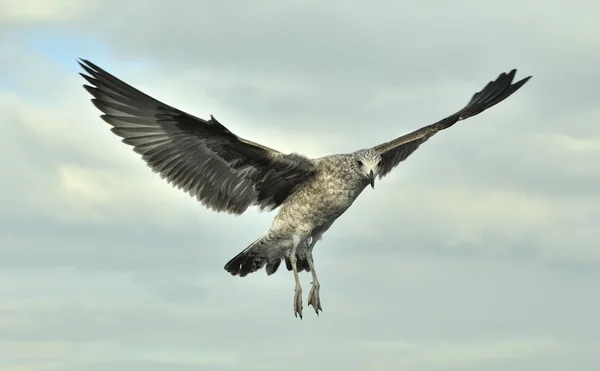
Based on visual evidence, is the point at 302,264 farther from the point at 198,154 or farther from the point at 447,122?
the point at 447,122

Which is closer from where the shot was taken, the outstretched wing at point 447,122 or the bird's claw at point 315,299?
the bird's claw at point 315,299

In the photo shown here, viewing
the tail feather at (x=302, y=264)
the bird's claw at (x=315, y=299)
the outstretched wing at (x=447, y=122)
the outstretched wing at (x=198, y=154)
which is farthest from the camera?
the outstretched wing at (x=447, y=122)

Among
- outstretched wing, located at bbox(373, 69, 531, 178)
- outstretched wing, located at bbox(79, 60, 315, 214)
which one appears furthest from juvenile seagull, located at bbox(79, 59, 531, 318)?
outstretched wing, located at bbox(373, 69, 531, 178)

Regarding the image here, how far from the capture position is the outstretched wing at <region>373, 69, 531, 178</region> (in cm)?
1656

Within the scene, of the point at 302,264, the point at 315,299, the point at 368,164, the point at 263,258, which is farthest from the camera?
the point at 263,258

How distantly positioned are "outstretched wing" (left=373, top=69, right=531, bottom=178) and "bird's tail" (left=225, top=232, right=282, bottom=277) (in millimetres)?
2224

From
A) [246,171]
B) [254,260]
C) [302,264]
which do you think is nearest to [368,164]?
[246,171]

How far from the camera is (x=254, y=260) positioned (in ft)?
52.2

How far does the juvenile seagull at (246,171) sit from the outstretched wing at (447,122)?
145cm

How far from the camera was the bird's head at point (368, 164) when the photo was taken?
1460 centimetres

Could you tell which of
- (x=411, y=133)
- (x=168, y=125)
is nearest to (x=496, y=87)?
(x=411, y=133)

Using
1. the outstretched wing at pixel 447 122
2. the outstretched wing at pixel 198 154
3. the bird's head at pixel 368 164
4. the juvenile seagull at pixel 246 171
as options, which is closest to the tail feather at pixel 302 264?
the juvenile seagull at pixel 246 171

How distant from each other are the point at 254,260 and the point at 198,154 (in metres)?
1.87

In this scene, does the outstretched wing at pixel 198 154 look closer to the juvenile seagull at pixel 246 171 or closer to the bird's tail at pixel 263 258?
the juvenile seagull at pixel 246 171
